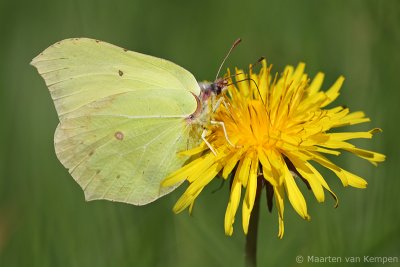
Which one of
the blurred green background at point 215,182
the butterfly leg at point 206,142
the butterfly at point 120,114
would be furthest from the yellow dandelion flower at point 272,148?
the blurred green background at point 215,182

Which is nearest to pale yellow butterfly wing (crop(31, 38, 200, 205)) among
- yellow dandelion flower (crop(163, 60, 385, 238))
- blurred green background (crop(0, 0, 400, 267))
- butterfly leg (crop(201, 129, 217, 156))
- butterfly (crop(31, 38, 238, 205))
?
butterfly (crop(31, 38, 238, 205))

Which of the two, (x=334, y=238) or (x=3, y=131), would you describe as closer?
(x=334, y=238)

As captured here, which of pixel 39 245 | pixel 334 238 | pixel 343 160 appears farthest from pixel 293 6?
pixel 39 245

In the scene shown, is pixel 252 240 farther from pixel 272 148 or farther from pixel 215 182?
pixel 215 182

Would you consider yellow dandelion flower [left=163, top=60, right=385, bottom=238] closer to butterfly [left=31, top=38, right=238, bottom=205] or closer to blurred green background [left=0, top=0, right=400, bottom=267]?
butterfly [left=31, top=38, right=238, bottom=205]

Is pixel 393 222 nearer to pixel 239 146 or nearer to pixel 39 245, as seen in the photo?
pixel 239 146

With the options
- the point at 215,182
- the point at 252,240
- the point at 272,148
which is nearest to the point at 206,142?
the point at 272,148
